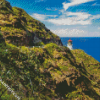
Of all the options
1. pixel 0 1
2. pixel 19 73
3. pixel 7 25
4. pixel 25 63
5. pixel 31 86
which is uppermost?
pixel 0 1

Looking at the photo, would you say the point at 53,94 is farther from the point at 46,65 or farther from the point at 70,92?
the point at 46,65

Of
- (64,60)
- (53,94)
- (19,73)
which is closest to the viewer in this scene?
(19,73)

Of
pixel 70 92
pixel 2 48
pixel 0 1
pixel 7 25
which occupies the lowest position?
pixel 70 92

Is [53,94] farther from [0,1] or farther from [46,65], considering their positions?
[0,1]

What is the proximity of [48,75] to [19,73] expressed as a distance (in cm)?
479

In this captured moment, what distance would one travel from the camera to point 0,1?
28172 mm

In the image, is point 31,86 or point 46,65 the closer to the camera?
point 31,86

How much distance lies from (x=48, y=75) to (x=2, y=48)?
8015 mm

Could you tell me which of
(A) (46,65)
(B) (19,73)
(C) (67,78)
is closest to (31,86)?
(B) (19,73)

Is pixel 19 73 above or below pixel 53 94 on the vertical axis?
above

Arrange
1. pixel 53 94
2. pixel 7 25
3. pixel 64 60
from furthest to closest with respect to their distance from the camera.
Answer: pixel 7 25 → pixel 64 60 → pixel 53 94

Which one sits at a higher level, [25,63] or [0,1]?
[0,1]

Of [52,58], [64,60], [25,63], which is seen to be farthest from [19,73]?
[64,60]

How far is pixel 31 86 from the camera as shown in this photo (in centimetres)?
1323
